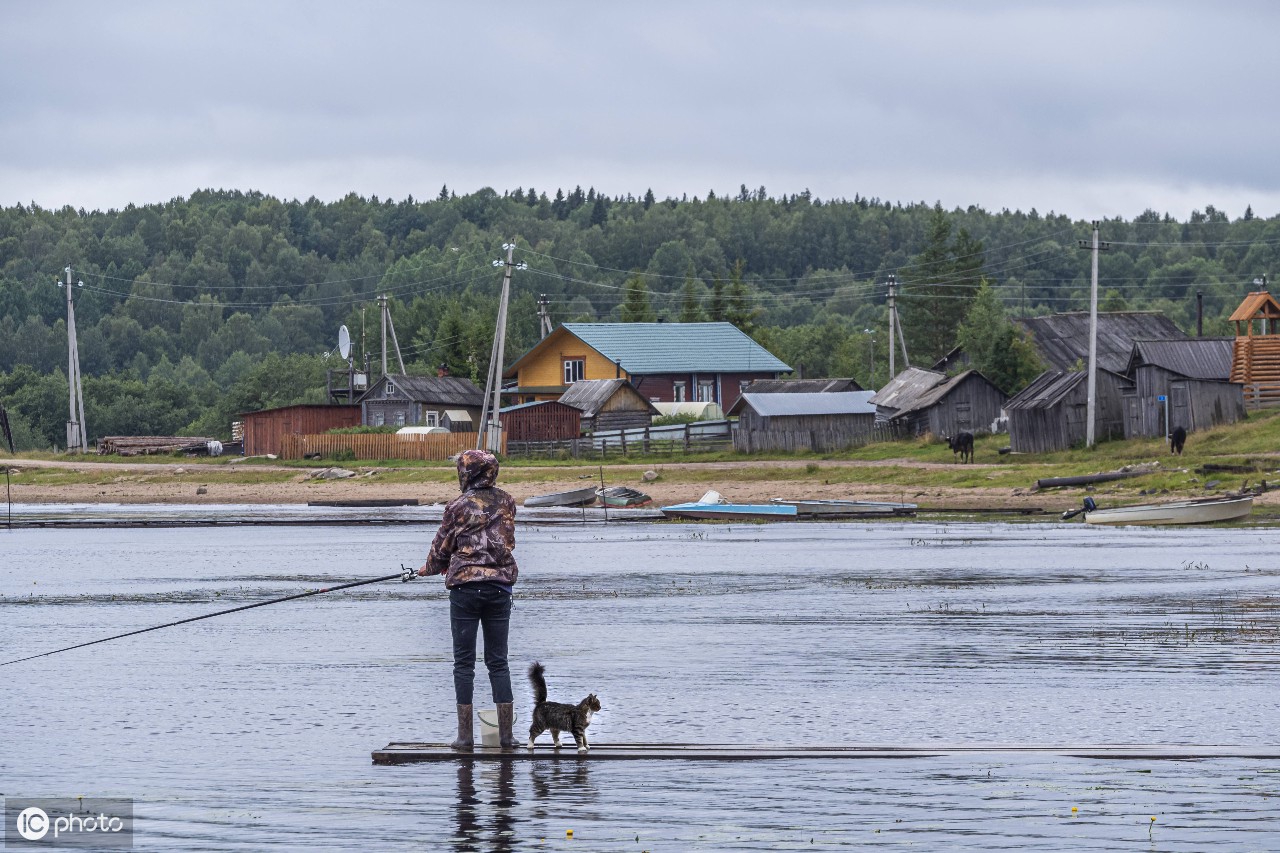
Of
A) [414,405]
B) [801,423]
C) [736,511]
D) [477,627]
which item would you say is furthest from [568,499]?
[477,627]

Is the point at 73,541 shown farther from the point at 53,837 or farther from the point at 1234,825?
the point at 1234,825

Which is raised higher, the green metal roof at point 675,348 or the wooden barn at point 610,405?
the green metal roof at point 675,348

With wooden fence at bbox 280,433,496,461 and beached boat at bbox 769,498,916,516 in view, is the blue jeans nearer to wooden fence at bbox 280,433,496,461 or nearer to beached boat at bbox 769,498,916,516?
beached boat at bbox 769,498,916,516

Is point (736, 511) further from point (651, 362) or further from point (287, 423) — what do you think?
point (651, 362)

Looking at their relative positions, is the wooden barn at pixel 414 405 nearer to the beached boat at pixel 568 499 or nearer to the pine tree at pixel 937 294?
the beached boat at pixel 568 499

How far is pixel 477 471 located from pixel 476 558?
66 cm

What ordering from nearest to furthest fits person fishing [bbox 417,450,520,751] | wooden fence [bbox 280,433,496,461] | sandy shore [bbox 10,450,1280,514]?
person fishing [bbox 417,450,520,751], sandy shore [bbox 10,450,1280,514], wooden fence [bbox 280,433,496,461]

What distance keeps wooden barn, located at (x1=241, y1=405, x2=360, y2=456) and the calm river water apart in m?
62.9

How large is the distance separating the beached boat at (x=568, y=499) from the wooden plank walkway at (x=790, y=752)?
48.2 m

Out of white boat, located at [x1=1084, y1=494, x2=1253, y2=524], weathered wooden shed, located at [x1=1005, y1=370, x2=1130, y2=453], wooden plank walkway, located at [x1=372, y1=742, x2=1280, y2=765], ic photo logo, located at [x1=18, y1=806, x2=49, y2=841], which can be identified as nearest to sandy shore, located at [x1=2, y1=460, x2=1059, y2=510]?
weathered wooden shed, located at [x1=1005, y1=370, x2=1130, y2=453]

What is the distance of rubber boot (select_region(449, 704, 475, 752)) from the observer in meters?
13.2

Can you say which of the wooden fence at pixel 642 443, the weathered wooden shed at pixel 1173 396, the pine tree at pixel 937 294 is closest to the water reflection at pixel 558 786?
the weathered wooden shed at pixel 1173 396

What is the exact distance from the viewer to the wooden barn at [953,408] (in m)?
78.1

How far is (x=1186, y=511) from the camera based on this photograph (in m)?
46.6
